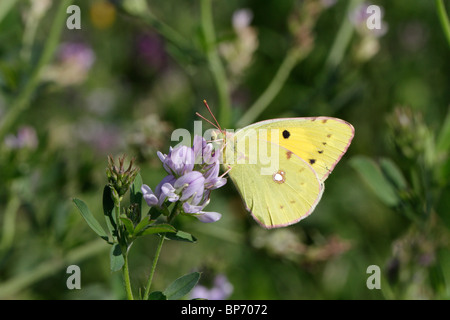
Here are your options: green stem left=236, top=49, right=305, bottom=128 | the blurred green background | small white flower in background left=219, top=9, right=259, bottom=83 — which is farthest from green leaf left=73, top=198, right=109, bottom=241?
small white flower in background left=219, top=9, right=259, bottom=83

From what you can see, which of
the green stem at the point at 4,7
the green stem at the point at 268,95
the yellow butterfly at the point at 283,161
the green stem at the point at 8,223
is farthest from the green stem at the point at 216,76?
the green stem at the point at 8,223

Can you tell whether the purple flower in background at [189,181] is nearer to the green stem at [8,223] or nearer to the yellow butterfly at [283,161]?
the yellow butterfly at [283,161]

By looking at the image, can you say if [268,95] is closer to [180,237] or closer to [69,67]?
[69,67]

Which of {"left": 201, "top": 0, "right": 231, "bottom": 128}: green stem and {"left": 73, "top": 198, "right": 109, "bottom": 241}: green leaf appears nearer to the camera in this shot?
{"left": 73, "top": 198, "right": 109, "bottom": 241}: green leaf

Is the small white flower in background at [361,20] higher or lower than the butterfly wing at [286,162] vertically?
higher

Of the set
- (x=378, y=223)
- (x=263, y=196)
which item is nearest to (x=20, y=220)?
(x=263, y=196)

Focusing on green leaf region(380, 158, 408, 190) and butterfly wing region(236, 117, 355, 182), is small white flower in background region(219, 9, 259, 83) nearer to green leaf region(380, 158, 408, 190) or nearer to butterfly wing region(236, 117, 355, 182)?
butterfly wing region(236, 117, 355, 182)
